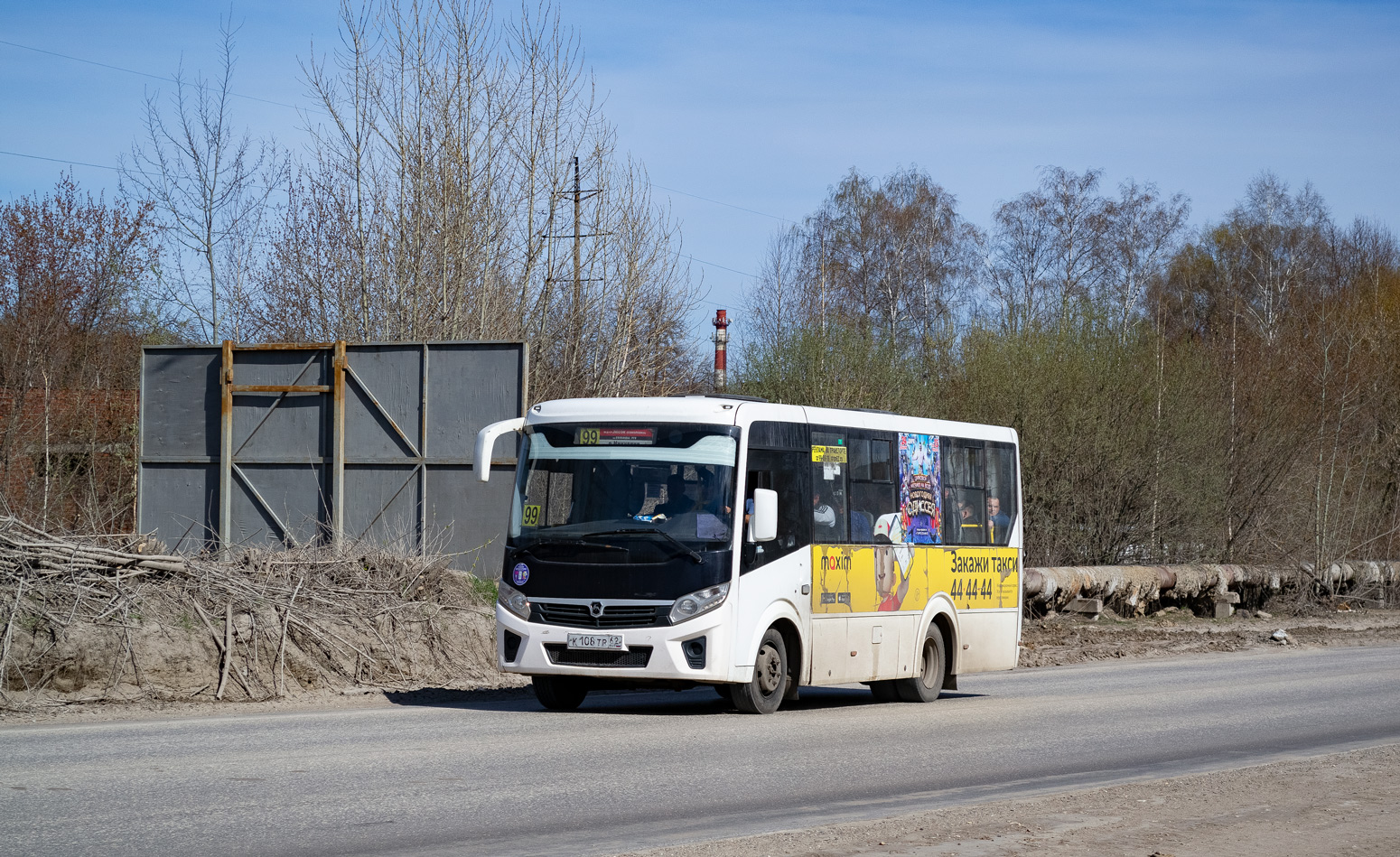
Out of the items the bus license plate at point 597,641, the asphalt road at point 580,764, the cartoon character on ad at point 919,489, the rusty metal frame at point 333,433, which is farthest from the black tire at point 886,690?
the rusty metal frame at point 333,433

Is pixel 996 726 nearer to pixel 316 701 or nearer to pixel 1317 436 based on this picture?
pixel 316 701

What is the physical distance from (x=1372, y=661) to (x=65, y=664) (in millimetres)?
18259

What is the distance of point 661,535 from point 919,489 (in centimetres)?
390

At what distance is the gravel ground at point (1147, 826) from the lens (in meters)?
7.44

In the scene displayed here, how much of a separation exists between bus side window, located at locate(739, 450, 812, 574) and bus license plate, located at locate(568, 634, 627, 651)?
1338mm

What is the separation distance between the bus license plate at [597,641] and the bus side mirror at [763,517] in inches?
58.8

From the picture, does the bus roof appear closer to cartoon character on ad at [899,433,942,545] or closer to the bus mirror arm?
the bus mirror arm

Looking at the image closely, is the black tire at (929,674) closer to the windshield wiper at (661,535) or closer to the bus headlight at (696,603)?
the bus headlight at (696,603)

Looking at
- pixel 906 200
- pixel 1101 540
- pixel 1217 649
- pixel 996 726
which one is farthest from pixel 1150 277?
pixel 996 726

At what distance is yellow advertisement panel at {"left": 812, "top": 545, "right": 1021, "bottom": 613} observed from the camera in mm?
14430

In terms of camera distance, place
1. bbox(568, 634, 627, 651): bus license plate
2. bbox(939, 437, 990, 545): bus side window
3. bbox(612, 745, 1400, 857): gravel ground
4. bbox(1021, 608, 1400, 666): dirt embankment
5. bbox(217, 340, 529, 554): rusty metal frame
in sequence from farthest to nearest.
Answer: bbox(1021, 608, 1400, 666): dirt embankment < bbox(217, 340, 529, 554): rusty metal frame < bbox(939, 437, 990, 545): bus side window < bbox(568, 634, 627, 651): bus license plate < bbox(612, 745, 1400, 857): gravel ground

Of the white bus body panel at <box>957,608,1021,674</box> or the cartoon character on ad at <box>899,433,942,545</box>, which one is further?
the white bus body panel at <box>957,608,1021,674</box>

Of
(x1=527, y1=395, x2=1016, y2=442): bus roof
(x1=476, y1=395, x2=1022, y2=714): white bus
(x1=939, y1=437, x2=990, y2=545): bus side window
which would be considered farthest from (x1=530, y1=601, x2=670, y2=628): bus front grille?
(x1=939, y1=437, x2=990, y2=545): bus side window

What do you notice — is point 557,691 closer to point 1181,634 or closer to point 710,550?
point 710,550
